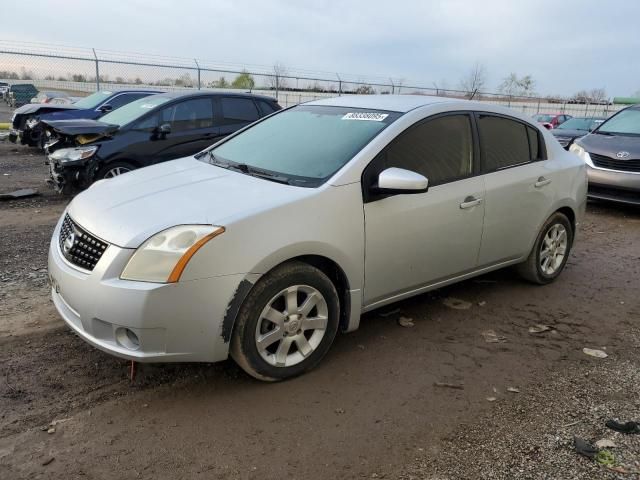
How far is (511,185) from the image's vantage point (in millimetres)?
4309

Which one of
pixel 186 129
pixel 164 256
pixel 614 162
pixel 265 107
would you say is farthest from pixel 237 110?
pixel 164 256

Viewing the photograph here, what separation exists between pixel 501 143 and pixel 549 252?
127 centimetres

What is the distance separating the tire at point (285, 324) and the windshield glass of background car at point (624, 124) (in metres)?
8.00

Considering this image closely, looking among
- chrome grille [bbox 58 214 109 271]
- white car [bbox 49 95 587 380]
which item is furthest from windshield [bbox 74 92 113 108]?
chrome grille [bbox 58 214 109 271]

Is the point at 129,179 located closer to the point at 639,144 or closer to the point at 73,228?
the point at 73,228

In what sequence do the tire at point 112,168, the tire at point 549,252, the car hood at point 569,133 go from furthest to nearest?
the car hood at point 569,133
the tire at point 112,168
the tire at point 549,252

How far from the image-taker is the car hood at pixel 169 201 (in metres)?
2.87

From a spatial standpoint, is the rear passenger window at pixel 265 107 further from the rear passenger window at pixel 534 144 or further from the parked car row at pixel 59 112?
the rear passenger window at pixel 534 144

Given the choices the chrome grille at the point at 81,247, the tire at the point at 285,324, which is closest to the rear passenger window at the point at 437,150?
the tire at the point at 285,324

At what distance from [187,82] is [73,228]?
18.0m

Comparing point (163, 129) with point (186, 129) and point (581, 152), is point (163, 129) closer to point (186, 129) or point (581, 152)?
point (186, 129)

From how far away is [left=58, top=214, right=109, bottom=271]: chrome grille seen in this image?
2875 mm

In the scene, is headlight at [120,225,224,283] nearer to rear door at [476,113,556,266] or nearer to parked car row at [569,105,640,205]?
rear door at [476,113,556,266]

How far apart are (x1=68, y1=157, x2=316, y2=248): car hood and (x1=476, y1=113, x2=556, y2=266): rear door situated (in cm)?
171
